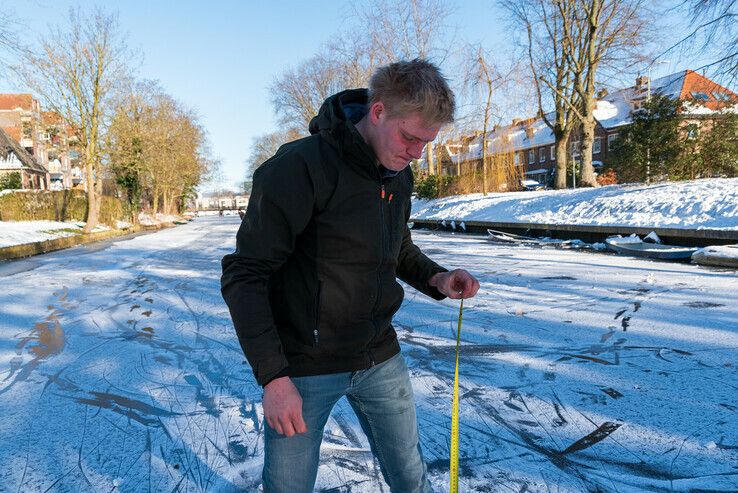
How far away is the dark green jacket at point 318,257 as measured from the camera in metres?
1.44

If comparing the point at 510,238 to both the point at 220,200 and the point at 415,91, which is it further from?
the point at 220,200

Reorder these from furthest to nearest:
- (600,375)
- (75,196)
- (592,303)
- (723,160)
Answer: (75,196), (723,160), (592,303), (600,375)

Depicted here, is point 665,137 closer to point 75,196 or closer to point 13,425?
point 13,425

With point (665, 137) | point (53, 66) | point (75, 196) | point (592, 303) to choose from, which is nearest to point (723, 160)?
point (665, 137)

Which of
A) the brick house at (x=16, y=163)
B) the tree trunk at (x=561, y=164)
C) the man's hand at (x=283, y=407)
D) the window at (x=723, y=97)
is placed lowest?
the man's hand at (x=283, y=407)

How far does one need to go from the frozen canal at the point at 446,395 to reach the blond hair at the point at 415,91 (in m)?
1.75

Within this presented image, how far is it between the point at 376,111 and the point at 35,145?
5936 cm

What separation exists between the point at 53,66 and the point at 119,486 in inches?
1082

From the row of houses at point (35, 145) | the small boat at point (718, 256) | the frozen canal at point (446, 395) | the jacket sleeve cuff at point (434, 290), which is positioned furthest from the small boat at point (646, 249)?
the row of houses at point (35, 145)

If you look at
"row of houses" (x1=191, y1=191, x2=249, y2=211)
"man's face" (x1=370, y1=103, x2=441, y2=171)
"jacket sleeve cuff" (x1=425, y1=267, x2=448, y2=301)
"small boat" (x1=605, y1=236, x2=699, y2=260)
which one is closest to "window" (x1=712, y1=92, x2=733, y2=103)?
"small boat" (x1=605, y1=236, x2=699, y2=260)

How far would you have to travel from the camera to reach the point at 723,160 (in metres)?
15.2

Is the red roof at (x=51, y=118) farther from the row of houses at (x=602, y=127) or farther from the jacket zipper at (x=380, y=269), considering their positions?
the jacket zipper at (x=380, y=269)

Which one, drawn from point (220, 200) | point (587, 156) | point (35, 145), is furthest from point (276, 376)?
point (220, 200)

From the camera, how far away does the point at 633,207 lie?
557 inches
